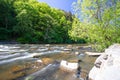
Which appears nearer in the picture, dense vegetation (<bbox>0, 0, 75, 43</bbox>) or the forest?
the forest

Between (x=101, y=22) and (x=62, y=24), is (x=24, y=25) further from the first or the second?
(x=101, y=22)

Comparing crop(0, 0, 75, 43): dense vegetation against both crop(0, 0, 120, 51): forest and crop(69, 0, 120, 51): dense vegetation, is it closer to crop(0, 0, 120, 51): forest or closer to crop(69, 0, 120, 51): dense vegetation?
crop(0, 0, 120, 51): forest

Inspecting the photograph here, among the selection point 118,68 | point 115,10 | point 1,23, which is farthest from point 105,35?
point 1,23

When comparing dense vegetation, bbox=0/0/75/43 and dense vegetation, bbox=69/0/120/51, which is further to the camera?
dense vegetation, bbox=0/0/75/43

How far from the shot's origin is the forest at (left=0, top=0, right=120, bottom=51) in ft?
80.5

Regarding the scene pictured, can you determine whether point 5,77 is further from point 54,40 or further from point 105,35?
point 54,40

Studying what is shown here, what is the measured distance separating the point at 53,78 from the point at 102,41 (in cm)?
1270

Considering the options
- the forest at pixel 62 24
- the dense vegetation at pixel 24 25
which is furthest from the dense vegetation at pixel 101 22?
the dense vegetation at pixel 24 25

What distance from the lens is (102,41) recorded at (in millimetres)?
25062

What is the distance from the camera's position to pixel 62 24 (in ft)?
301

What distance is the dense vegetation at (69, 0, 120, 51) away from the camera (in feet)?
80.0

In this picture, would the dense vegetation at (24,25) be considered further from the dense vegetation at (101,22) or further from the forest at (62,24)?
the dense vegetation at (101,22)

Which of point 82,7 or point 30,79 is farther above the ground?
point 82,7

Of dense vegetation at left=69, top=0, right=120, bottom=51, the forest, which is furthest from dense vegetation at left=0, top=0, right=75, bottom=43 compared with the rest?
dense vegetation at left=69, top=0, right=120, bottom=51
